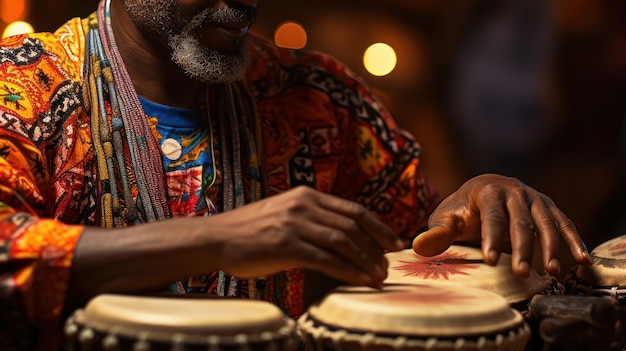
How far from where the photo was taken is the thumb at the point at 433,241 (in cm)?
181

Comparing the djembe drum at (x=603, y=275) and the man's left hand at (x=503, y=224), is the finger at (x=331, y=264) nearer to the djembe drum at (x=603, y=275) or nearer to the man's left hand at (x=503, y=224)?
the man's left hand at (x=503, y=224)

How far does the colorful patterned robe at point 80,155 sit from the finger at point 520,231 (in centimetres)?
67

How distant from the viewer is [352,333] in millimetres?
1408

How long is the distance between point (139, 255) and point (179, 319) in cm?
25

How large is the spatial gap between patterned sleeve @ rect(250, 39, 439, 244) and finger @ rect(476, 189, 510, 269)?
0.63 m

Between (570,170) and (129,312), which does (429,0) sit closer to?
(570,170)

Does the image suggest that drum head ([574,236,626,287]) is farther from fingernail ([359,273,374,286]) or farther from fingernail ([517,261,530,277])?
fingernail ([359,273,374,286])

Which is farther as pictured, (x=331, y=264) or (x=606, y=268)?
(x=606, y=268)

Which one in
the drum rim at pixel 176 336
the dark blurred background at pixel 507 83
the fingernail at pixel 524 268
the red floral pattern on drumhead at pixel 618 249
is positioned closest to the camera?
the drum rim at pixel 176 336

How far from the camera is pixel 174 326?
1276mm

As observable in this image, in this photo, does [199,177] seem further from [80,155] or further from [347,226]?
[347,226]

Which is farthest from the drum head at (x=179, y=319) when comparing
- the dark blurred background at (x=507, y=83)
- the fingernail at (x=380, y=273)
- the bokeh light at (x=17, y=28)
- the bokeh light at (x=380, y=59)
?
the bokeh light at (x=380, y=59)

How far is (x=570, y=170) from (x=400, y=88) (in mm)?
966

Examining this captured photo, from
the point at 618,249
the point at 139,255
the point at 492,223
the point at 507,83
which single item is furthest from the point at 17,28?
the point at 618,249
